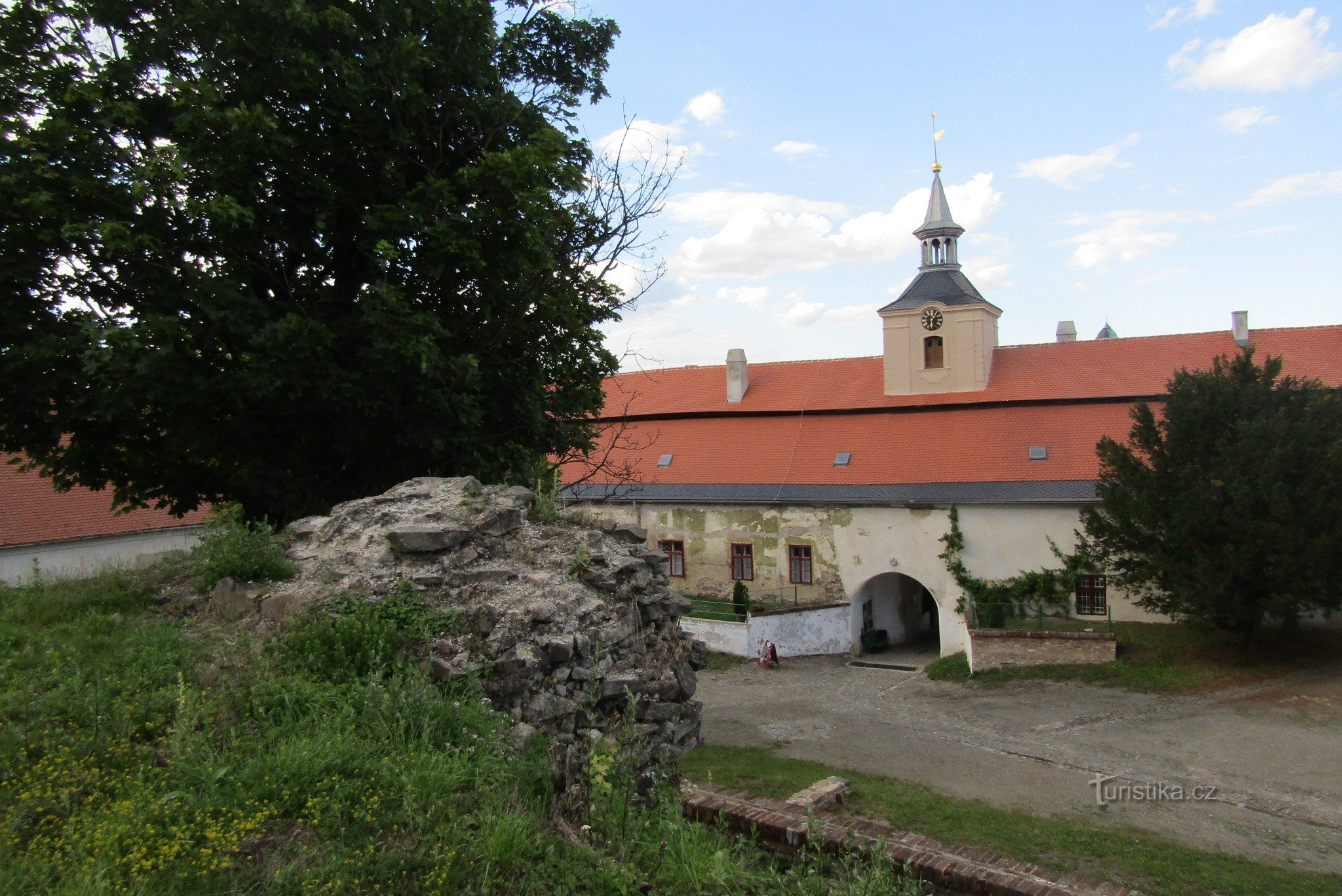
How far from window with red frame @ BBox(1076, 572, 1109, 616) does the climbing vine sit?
0.29 meters

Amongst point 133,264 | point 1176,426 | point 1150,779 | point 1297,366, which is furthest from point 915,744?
point 1297,366

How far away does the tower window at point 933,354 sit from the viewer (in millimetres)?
27836

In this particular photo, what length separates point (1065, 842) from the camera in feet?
29.8

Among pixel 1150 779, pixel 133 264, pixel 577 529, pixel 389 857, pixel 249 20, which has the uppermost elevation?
pixel 249 20

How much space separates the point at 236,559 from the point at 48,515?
19.2 meters

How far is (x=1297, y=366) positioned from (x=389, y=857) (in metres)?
28.6

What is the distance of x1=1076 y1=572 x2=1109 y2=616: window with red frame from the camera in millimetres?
21984

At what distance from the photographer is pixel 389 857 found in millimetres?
3748

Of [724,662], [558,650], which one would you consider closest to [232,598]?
[558,650]

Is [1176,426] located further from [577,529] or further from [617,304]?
[577,529]

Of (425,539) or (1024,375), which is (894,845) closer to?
(425,539)

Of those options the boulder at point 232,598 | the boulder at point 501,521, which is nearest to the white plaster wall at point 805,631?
the boulder at point 501,521

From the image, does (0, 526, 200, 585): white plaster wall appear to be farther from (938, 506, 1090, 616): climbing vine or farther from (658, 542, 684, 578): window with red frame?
(938, 506, 1090, 616): climbing vine

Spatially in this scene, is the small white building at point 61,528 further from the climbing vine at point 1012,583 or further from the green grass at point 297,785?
the climbing vine at point 1012,583
